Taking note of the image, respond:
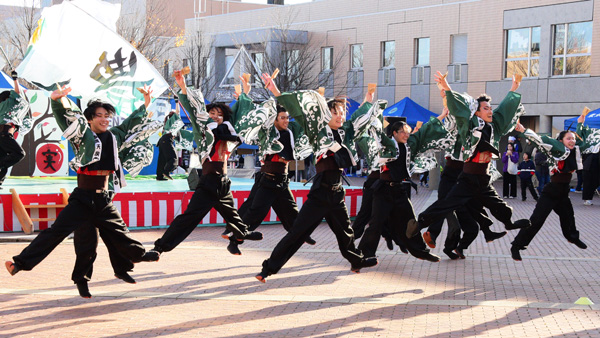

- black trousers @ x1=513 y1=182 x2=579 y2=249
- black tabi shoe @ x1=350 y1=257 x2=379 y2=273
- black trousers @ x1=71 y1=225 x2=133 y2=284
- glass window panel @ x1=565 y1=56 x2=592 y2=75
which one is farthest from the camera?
glass window panel @ x1=565 y1=56 x2=592 y2=75

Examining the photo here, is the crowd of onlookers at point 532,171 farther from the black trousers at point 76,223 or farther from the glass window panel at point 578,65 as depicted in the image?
the black trousers at point 76,223

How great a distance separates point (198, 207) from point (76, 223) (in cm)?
169

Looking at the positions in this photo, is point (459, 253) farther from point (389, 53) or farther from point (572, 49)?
point (389, 53)

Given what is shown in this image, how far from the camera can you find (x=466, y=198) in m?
8.48

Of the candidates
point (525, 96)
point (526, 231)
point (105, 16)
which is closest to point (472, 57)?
point (525, 96)

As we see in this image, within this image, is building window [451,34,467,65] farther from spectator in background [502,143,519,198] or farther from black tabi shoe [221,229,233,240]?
black tabi shoe [221,229,233,240]

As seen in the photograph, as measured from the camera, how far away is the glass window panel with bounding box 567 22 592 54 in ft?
87.2

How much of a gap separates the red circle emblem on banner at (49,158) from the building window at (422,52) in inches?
698

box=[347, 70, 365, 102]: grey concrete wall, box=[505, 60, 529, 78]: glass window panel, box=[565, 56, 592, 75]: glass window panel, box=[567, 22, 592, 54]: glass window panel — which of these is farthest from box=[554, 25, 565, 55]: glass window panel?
box=[347, 70, 365, 102]: grey concrete wall

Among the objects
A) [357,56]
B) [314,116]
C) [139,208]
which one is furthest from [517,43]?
[314,116]

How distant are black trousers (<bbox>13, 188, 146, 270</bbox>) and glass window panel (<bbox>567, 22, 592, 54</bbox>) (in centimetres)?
2313

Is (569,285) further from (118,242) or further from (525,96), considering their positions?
(525,96)

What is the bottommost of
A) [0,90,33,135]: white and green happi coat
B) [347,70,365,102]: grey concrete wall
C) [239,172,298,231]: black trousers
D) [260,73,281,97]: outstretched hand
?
[239,172,298,231]: black trousers

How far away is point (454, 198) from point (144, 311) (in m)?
3.63
